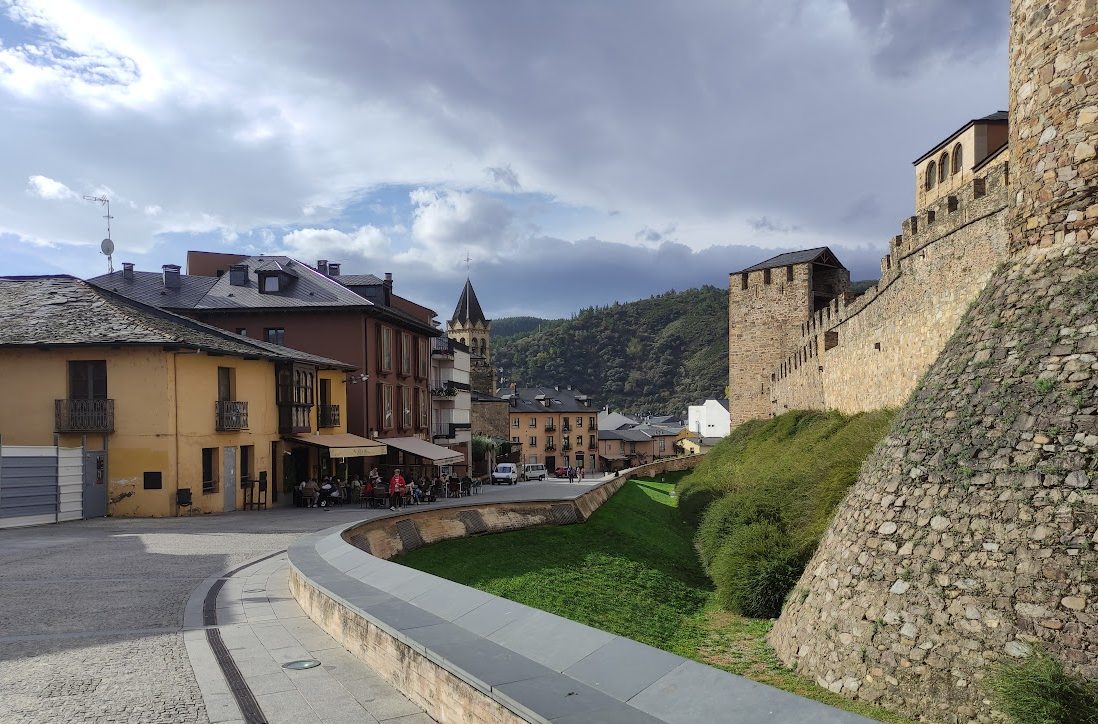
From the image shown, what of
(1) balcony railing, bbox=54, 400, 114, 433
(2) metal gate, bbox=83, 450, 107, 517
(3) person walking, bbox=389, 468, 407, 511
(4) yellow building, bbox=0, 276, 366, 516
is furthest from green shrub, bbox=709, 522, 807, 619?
(1) balcony railing, bbox=54, 400, 114, 433

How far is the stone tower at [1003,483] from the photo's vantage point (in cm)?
706

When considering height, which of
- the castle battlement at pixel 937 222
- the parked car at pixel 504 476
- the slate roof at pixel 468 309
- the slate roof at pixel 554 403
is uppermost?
the slate roof at pixel 468 309

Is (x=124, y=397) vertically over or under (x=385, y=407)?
over

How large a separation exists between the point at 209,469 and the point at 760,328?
110 ft

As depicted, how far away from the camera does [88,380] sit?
22.6 m

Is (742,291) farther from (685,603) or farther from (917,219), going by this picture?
(685,603)

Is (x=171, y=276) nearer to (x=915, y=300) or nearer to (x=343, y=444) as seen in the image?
(x=343, y=444)

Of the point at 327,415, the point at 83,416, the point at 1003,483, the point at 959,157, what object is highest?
the point at 959,157

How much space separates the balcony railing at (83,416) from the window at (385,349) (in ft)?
51.2

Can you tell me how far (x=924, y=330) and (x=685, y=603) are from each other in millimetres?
8437

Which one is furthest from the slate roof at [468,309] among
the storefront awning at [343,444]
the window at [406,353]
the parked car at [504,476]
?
the storefront awning at [343,444]

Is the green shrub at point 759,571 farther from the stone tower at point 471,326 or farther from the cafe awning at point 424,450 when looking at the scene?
the stone tower at point 471,326

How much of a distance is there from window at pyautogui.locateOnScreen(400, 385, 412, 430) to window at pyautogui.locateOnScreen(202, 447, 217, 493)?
1651cm

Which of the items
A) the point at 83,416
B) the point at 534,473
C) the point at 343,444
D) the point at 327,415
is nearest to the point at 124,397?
the point at 83,416
